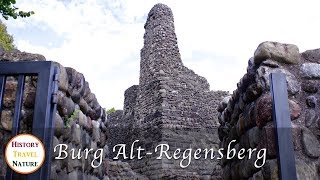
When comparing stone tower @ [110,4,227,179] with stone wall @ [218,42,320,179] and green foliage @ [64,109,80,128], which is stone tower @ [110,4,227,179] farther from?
stone wall @ [218,42,320,179]

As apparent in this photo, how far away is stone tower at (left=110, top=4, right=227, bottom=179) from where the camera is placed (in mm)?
12656

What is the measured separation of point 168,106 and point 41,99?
10785mm

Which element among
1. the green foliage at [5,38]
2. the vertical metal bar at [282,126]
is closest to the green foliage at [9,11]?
the green foliage at [5,38]

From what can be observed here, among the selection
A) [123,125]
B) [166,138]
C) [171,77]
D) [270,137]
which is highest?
[171,77]

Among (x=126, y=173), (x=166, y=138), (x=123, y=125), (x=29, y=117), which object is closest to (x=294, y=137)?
(x=29, y=117)

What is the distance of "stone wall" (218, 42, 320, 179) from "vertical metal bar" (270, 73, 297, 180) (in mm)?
119

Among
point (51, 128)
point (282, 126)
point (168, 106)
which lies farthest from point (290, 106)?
point (168, 106)

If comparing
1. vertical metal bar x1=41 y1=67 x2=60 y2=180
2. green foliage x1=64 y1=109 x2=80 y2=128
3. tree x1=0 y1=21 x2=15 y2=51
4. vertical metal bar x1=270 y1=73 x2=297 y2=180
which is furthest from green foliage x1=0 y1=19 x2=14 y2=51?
vertical metal bar x1=270 y1=73 x2=297 y2=180

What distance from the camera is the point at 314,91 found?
2.76 meters

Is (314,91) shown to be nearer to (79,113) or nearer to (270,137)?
(270,137)

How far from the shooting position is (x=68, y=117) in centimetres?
310

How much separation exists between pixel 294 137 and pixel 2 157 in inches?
77.8

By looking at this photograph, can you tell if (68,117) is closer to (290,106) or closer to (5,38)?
(290,106)

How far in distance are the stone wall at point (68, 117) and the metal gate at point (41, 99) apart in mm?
164
